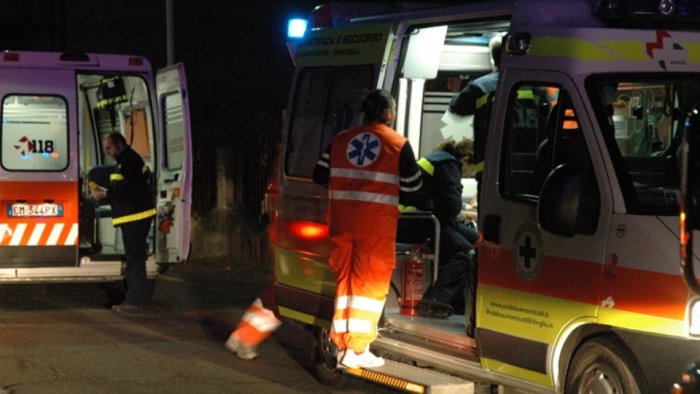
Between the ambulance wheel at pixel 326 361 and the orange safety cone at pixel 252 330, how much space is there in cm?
63

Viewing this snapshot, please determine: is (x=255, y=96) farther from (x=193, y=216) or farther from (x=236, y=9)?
(x=193, y=216)

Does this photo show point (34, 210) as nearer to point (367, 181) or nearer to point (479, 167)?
point (367, 181)

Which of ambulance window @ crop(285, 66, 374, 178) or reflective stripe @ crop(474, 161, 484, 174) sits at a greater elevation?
ambulance window @ crop(285, 66, 374, 178)

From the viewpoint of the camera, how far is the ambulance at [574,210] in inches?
230

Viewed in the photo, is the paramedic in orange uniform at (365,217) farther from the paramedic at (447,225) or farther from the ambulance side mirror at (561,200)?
the ambulance side mirror at (561,200)

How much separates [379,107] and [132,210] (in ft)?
17.0

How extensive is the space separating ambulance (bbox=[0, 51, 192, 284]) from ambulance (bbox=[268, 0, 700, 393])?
4.91 m

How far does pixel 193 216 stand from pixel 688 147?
550 inches

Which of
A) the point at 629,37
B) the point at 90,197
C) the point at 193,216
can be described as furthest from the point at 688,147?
the point at 193,216

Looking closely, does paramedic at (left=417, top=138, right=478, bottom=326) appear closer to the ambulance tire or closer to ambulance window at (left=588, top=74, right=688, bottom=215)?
the ambulance tire

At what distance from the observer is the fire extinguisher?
827cm

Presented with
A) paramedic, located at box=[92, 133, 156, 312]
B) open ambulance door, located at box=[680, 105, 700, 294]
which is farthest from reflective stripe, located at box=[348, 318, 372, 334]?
paramedic, located at box=[92, 133, 156, 312]

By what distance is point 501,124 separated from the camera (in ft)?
22.7

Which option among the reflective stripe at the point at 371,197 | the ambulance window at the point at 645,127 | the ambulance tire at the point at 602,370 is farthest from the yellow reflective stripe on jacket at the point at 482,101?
the ambulance tire at the point at 602,370
